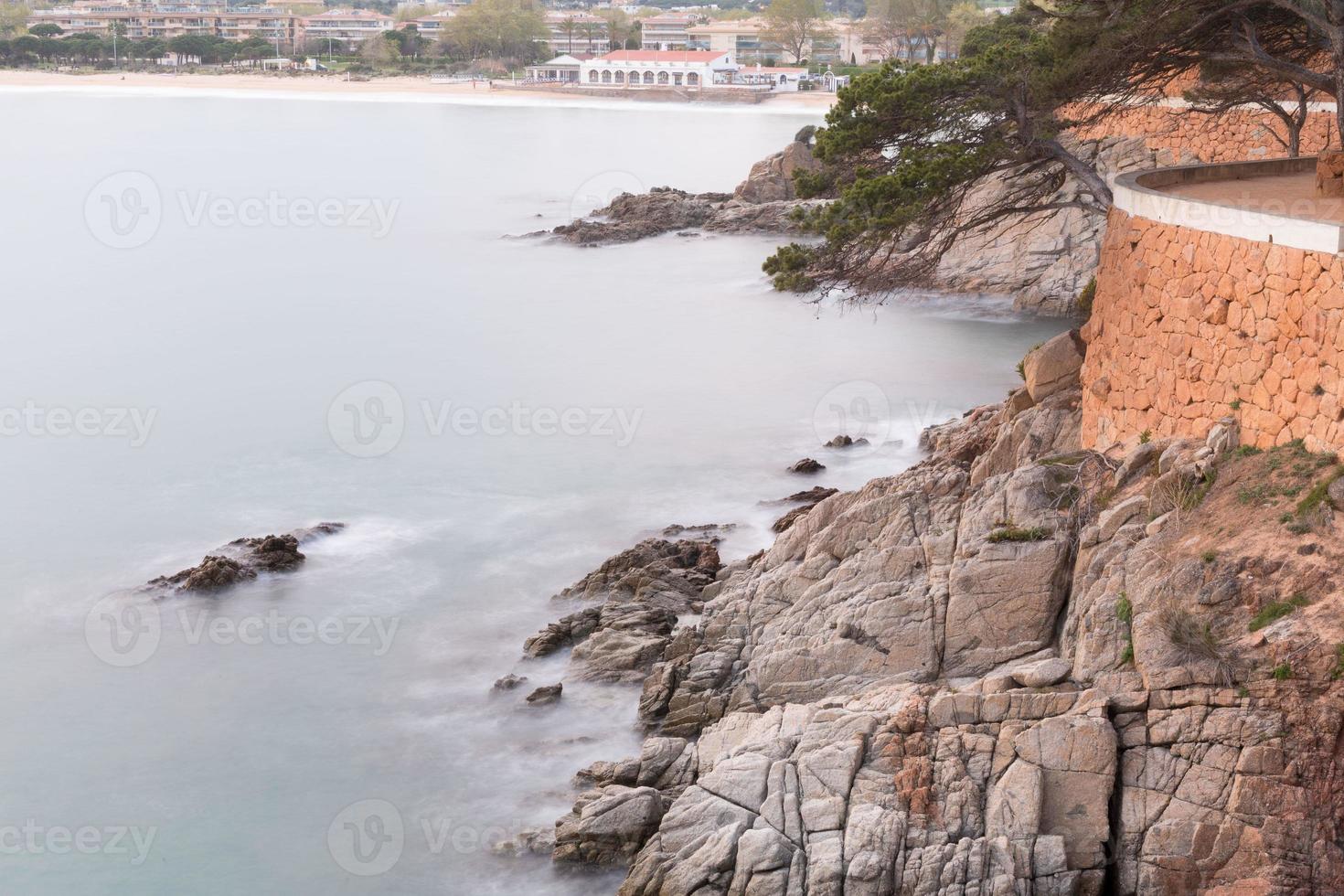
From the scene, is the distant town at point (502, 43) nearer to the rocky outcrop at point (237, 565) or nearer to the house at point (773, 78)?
the house at point (773, 78)

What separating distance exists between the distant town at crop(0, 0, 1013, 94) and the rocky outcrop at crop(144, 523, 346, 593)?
75434 millimetres

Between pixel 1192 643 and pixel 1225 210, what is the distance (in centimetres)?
377

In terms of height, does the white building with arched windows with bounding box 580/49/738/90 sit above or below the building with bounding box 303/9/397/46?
below

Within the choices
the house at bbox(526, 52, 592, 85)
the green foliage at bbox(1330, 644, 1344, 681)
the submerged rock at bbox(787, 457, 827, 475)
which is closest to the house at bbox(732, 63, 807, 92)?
the house at bbox(526, 52, 592, 85)

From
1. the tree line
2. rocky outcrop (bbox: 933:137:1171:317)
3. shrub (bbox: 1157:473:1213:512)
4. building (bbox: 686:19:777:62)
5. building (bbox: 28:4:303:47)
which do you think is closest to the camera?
shrub (bbox: 1157:473:1213:512)

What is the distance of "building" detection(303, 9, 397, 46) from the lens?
140500 millimetres

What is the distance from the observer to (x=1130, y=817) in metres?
10.3

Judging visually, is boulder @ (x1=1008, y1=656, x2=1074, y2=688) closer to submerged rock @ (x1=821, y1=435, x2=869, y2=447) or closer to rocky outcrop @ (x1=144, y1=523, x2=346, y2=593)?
rocky outcrop @ (x1=144, y1=523, x2=346, y2=593)

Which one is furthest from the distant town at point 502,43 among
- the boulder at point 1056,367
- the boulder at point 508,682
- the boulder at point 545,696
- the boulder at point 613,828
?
the boulder at point 613,828

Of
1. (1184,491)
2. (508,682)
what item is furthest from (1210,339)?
(508,682)

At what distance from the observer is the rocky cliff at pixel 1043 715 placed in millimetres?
10039

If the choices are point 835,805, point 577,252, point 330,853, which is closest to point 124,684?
point 330,853

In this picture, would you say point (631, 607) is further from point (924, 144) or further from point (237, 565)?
point (924, 144)

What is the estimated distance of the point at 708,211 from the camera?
52.1 meters
